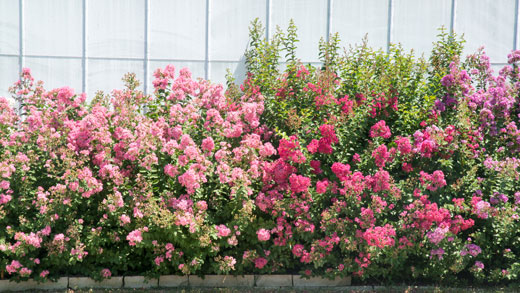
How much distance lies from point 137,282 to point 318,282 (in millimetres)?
1861

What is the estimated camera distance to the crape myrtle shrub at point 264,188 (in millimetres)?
4719

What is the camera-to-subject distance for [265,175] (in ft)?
16.2

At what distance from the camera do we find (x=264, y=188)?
5070mm

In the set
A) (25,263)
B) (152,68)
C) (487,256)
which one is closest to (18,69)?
(152,68)

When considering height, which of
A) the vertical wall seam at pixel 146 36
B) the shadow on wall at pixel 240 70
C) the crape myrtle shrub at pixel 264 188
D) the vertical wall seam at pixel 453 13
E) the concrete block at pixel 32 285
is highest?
the vertical wall seam at pixel 453 13

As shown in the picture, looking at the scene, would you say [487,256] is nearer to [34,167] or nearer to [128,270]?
[128,270]

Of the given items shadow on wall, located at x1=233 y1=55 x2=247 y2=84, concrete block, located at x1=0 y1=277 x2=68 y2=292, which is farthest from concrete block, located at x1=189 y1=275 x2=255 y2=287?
shadow on wall, located at x1=233 y1=55 x2=247 y2=84

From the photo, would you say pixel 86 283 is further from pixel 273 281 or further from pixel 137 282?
pixel 273 281

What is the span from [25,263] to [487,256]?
4498 millimetres

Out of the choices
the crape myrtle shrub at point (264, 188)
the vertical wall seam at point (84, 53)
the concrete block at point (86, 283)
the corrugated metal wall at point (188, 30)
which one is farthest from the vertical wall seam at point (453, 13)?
the concrete block at point (86, 283)

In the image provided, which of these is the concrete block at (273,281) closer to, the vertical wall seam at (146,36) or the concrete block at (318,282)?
the concrete block at (318,282)

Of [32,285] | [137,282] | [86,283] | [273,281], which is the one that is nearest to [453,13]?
[273,281]

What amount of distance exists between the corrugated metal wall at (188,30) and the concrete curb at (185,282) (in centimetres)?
443

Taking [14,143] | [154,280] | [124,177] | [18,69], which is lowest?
[154,280]
